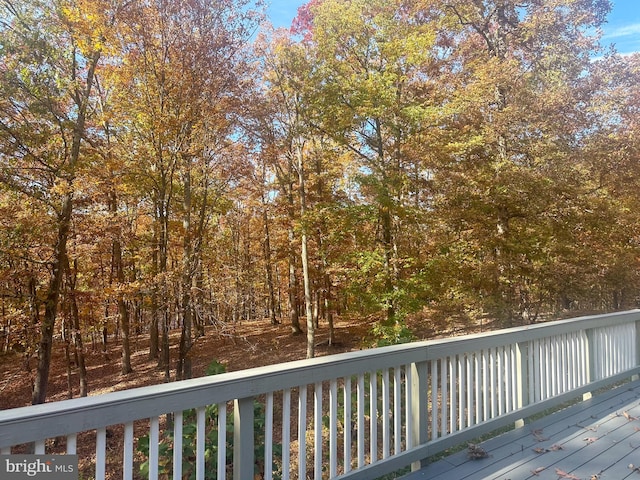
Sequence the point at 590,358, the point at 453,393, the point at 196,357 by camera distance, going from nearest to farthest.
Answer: the point at 453,393 < the point at 590,358 < the point at 196,357

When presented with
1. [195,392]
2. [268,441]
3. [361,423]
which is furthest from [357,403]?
[195,392]

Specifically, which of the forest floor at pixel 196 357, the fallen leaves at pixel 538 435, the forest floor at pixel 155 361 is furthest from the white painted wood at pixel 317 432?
the forest floor at pixel 196 357

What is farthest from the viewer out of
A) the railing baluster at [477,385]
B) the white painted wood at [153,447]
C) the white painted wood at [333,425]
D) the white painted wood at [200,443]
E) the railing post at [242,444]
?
the railing baluster at [477,385]

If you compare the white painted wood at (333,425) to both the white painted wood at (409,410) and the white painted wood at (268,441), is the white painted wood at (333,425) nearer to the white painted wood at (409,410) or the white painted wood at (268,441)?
the white painted wood at (268,441)

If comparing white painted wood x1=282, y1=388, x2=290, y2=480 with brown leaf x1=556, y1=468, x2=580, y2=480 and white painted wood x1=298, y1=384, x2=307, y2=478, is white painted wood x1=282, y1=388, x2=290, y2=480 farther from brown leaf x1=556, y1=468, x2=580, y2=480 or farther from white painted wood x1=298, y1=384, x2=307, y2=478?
brown leaf x1=556, y1=468, x2=580, y2=480

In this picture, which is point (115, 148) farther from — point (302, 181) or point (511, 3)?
point (511, 3)

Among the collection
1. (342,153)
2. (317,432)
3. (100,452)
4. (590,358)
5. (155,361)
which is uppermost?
(342,153)

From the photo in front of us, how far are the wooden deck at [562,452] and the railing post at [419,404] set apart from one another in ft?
0.58

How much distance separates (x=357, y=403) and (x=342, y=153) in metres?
8.00

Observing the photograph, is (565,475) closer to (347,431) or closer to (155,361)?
(347,431)

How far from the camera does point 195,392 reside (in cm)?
151

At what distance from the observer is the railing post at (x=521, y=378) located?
2.95 metres

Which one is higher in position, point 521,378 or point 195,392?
point 195,392

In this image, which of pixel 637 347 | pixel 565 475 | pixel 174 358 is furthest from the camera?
pixel 174 358
